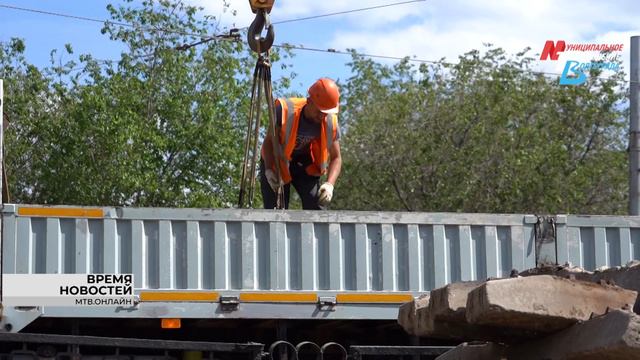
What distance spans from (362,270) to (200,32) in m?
19.2

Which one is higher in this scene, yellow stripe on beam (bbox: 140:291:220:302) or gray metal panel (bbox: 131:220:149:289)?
gray metal panel (bbox: 131:220:149:289)

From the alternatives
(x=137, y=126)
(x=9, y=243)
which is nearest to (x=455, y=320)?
(x=9, y=243)

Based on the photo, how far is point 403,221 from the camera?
10703 mm

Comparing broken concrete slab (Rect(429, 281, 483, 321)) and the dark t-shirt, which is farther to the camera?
the dark t-shirt

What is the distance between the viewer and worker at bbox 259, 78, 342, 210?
37.1ft

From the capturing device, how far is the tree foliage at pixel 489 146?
102 ft

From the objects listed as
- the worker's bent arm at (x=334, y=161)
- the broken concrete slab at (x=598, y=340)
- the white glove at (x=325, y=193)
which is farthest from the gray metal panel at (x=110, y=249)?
the broken concrete slab at (x=598, y=340)

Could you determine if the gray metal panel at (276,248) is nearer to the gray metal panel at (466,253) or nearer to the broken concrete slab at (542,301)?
the gray metal panel at (466,253)

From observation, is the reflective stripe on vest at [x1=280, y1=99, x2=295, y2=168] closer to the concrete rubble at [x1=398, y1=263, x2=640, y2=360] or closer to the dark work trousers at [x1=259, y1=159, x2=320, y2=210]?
the dark work trousers at [x1=259, y1=159, x2=320, y2=210]

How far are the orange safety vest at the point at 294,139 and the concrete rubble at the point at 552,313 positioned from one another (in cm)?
388

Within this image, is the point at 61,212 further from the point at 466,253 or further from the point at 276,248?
the point at 466,253

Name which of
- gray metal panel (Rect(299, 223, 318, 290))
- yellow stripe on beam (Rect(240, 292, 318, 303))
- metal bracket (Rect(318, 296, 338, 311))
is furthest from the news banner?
metal bracket (Rect(318, 296, 338, 311))

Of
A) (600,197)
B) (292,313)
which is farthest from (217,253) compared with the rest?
(600,197)

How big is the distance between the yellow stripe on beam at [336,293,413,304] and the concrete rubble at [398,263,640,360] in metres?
2.82
